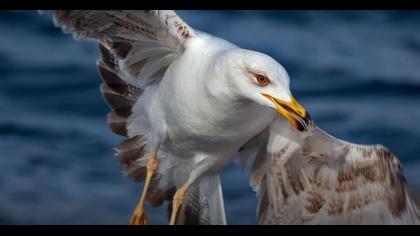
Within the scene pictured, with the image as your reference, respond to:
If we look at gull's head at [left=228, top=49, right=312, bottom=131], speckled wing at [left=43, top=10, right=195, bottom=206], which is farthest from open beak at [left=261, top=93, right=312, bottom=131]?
speckled wing at [left=43, top=10, right=195, bottom=206]

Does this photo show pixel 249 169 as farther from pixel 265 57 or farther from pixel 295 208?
pixel 265 57

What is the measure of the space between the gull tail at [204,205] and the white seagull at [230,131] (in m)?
0.13

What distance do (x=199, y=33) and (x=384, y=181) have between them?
1.54m

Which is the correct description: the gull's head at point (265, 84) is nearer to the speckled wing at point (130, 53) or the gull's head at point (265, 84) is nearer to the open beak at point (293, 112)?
the open beak at point (293, 112)

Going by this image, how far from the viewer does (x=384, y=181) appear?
4.89 meters

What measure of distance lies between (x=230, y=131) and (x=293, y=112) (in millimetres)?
725

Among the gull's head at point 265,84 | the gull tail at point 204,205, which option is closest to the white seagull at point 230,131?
the gull's head at point 265,84

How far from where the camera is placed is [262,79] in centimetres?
432

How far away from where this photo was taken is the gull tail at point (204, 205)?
5.84m

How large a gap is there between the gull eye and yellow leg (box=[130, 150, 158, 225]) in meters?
1.33

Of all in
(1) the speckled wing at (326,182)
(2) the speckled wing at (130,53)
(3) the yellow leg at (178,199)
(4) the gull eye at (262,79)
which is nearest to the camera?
(4) the gull eye at (262,79)

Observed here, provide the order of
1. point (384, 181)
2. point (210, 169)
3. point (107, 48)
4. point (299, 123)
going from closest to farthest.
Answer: point (299, 123)
point (384, 181)
point (210, 169)
point (107, 48)

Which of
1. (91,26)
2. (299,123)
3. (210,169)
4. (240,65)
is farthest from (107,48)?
(299,123)

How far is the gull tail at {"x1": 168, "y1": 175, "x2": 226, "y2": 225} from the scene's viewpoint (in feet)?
19.1
